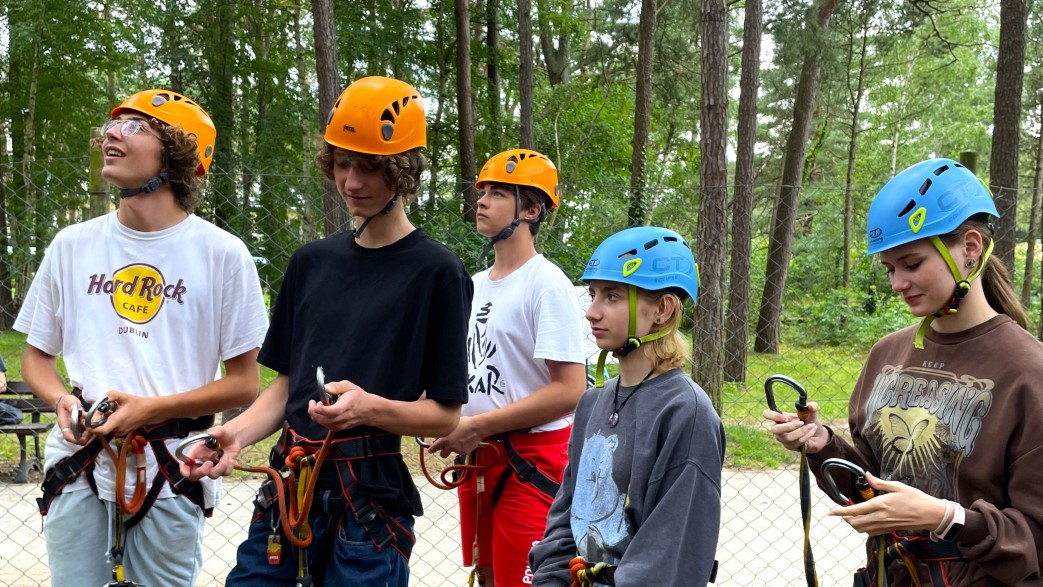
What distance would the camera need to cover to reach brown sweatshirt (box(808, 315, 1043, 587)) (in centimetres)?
231

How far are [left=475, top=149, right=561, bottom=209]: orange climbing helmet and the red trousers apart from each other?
3.72 ft

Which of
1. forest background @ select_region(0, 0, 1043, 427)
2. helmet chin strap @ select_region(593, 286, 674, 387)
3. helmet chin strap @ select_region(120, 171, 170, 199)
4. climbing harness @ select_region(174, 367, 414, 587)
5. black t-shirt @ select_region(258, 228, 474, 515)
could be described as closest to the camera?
climbing harness @ select_region(174, 367, 414, 587)

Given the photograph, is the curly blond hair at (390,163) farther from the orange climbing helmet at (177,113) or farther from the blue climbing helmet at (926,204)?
the blue climbing helmet at (926,204)

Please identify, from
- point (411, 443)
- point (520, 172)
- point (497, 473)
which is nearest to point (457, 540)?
point (411, 443)

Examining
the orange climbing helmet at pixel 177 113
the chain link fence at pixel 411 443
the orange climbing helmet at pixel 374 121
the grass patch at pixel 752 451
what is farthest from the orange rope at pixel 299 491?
the grass patch at pixel 752 451

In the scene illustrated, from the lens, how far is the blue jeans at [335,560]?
2586mm

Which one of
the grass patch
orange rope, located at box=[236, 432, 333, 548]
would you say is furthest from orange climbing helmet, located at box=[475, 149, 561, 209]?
the grass patch

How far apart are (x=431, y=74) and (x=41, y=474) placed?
17320 millimetres

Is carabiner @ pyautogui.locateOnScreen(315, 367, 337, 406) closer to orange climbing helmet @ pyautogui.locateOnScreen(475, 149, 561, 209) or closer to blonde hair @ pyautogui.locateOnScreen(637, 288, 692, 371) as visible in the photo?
blonde hair @ pyautogui.locateOnScreen(637, 288, 692, 371)

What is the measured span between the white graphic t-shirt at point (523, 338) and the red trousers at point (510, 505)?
0.09m

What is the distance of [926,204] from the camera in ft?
8.35

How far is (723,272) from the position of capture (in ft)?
29.8

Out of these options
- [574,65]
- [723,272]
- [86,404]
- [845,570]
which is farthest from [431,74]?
[86,404]

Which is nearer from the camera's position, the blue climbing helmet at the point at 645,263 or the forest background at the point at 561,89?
the blue climbing helmet at the point at 645,263
